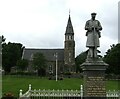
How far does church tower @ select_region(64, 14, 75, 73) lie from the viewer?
103544 mm

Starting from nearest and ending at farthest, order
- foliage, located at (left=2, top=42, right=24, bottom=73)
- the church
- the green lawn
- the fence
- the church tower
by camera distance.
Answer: the fence, the green lawn, foliage, located at (left=2, top=42, right=24, bottom=73), the church tower, the church

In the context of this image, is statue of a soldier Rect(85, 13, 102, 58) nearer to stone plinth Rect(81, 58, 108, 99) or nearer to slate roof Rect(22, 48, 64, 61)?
stone plinth Rect(81, 58, 108, 99)

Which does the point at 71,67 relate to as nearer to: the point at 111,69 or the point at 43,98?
the point at 111,69

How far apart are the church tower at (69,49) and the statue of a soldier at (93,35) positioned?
86.2 m

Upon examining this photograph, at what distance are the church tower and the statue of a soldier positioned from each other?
86.2 metres

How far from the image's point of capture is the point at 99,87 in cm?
1606

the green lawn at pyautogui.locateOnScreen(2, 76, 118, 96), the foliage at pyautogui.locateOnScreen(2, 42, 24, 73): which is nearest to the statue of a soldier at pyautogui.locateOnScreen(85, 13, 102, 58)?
the green lawn at pyautogui.locateOnScreen(2, 76, 118, 96)

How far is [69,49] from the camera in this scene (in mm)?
105750

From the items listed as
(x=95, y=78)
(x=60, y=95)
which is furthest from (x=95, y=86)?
(x=60, y=95)

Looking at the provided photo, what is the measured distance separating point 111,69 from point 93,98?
57477 mm

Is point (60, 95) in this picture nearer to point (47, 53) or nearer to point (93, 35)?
point (93, 35)

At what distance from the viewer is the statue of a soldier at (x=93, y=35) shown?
16.5 meters

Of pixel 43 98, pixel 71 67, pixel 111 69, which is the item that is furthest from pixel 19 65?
pixel 43 98

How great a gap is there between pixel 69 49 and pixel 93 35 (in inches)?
3506
